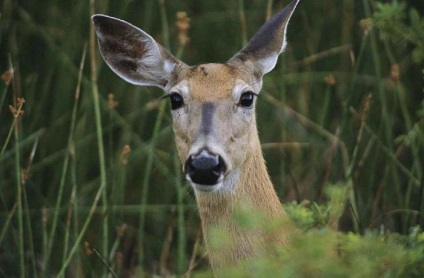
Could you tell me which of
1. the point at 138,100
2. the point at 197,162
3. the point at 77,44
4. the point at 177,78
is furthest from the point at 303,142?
the point at 197,162

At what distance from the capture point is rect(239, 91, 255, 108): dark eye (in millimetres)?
4899

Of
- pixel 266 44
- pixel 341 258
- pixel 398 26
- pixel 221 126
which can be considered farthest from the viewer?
pixel 266 44

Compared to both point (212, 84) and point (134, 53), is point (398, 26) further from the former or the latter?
point (134, 53)

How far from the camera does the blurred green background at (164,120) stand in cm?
630

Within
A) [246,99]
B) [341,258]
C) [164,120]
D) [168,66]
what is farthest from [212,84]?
[164,120]

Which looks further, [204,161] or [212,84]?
[212,84]

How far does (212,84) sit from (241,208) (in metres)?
0.59

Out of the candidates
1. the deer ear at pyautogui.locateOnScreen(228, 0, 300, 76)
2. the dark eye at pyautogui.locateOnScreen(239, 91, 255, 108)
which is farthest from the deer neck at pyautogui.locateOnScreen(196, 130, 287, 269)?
the deer ear at pyautogui.locateOnScreen(228, 0, 300, 76)

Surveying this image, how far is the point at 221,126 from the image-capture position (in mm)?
4699

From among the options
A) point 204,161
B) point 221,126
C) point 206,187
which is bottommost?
point 206,187

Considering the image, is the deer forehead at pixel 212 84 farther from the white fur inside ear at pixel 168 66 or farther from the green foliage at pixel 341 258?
the green foliage at pixel 341 258

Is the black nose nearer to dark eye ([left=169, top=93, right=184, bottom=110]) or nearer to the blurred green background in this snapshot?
dark eye ([left=169, top=93, right=184, bottom=110])

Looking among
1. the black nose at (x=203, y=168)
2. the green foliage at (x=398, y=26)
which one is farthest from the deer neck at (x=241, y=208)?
the green foliage at (x=398, y=26)

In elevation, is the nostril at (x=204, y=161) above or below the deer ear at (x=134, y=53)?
below
